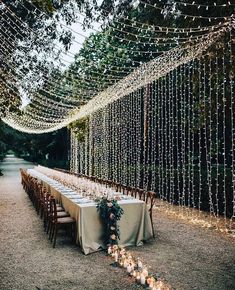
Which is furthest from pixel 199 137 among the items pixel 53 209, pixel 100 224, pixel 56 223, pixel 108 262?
pixel 108 262

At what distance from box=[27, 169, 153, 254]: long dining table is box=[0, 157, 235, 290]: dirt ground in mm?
180

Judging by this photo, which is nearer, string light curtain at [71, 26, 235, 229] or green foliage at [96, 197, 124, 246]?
green foliage at [96, 197, 124, 246]

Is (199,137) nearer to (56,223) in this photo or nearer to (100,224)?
(100,224)

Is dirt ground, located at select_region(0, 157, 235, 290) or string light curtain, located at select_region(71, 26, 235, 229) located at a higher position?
string light curtain, located at select_region(71, 26, 235, 229)

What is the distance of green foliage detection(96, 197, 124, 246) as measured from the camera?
5211mm

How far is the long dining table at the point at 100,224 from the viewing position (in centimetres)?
522

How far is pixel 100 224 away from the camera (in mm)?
5398

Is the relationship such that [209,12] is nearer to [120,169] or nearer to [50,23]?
[50,23]

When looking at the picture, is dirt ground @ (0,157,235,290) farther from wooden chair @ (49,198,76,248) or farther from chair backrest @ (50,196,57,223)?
chair backrest @ (50,196,57,223)

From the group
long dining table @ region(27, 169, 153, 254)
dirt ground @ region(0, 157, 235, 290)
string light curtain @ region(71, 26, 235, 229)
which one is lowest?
dirt ground @ region(0, 157, 235, 290)

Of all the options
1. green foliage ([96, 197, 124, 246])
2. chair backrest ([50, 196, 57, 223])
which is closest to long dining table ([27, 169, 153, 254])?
green foliage ([96, 197, 124, 246])

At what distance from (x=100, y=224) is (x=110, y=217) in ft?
1.06

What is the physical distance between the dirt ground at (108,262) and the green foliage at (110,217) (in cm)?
26

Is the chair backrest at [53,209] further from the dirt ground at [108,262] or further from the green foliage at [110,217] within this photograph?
the green foliage at [110,217]
